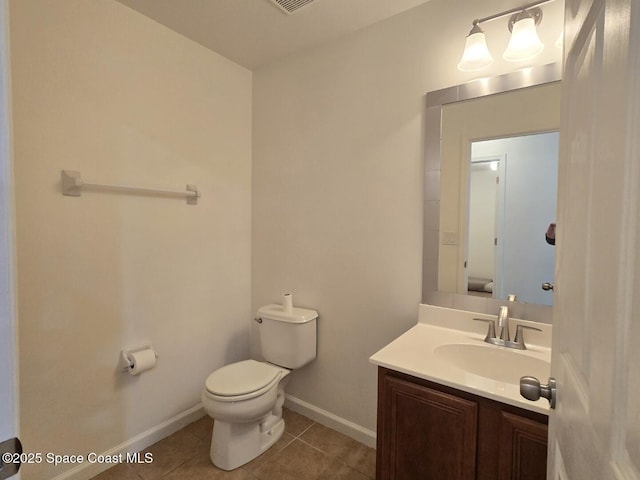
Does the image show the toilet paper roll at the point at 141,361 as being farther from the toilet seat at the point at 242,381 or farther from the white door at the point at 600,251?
the white door at the point at 600,251

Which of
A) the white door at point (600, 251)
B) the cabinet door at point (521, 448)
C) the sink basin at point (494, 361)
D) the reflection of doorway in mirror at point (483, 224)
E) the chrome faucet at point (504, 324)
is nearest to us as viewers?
the white door at point (600, 251)

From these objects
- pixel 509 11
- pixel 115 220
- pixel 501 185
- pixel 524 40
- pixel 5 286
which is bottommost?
pixel 5 286

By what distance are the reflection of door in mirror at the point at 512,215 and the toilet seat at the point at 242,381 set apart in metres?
1.18

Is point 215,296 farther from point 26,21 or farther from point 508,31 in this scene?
point 508,31

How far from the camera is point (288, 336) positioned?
201 cm

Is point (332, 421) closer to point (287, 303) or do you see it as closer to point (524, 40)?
point (287, 303)

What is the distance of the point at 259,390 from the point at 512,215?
152 centimetres

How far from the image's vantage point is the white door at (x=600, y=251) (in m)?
0.37

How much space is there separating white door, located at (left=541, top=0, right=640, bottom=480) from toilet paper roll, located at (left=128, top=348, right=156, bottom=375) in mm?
1787

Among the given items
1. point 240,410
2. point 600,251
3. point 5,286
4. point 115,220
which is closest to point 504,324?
point 600,251

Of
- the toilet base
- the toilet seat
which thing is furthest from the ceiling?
the toilet base

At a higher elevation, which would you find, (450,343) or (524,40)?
(524,40)

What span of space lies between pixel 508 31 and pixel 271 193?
160cm

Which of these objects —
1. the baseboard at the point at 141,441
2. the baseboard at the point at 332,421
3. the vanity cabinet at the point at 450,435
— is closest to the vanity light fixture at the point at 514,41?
the vanity cabinet at the point at 450,435
